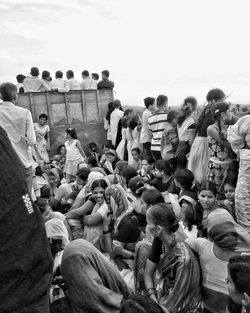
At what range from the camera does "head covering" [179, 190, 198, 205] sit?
461 cm

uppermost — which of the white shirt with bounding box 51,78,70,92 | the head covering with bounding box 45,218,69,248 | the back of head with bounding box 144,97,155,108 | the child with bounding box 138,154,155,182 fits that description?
the white shirt with bounding box 51,78,70,92

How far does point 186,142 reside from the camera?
5945mm

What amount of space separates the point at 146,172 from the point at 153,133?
724 mm

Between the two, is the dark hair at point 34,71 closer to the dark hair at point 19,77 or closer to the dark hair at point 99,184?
the dark hair at point 19,77

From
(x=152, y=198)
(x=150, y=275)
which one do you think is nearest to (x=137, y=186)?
(x=152, y=198)

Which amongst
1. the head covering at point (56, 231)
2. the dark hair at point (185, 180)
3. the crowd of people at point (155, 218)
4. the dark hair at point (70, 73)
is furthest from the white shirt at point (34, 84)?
the head covering at point (56, 231)

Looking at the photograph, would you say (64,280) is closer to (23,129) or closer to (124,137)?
(23,129)

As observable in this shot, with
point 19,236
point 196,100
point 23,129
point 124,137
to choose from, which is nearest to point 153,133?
point 196,100

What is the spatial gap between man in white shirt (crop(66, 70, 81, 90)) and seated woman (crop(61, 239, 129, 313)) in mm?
8560

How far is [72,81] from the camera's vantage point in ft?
36.3

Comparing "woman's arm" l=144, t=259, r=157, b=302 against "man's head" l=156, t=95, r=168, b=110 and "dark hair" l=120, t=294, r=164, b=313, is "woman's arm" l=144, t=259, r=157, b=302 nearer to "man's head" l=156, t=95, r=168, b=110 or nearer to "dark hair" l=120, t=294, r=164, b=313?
"dark hair" l=120, t=294, r=164, b=313

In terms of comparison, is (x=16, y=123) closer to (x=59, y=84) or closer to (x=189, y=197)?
(x=189, y=197)

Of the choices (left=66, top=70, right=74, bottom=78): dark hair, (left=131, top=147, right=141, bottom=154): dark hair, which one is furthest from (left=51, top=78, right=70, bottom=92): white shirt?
(left=131, top=147, right=141, bottom=154): dark hair

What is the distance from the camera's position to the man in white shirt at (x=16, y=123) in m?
4.66
